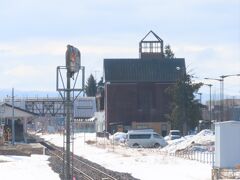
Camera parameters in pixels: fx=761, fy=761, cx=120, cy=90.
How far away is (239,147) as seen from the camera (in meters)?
32.7

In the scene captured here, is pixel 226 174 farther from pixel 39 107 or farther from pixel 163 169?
pixel 39 107

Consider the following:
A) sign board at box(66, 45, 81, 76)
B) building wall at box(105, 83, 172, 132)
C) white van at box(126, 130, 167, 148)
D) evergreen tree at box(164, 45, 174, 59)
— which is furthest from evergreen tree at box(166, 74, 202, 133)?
sign board at box(66, 45, 81, 76)

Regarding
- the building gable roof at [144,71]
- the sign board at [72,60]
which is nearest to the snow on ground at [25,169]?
the sign board at [72,60]

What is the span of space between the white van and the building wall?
2564 centimetres

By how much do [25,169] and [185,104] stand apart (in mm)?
43122

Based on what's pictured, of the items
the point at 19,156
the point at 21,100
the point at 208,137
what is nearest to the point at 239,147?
the point at 19,156

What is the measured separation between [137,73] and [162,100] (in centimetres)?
469

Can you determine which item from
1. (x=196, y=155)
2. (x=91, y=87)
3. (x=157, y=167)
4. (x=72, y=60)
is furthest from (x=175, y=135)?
(x=91, y=87)

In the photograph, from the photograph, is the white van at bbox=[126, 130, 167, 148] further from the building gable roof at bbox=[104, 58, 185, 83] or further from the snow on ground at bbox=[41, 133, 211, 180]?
the building gable roof at bbox=[104, 58, 185, 83]

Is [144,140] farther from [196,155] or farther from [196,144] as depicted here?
[196,155]

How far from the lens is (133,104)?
316ft

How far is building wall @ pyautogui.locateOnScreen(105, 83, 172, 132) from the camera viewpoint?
313 ft

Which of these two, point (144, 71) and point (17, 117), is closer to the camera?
point (17, 117)

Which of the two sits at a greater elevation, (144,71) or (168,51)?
(168,51)
